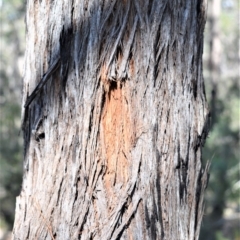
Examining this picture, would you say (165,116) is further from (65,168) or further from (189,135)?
(65,168)

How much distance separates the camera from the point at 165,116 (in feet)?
5.36

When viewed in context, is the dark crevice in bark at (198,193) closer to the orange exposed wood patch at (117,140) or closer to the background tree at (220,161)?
the orange exposed wood patch at (117,140)

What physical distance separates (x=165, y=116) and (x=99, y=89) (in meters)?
0.25

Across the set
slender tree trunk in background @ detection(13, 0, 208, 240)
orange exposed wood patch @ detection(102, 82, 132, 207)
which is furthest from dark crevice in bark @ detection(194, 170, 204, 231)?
orange exposed wood patch @ detection(102, 82, 132, 207)

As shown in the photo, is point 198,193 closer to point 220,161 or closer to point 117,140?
point 117,140

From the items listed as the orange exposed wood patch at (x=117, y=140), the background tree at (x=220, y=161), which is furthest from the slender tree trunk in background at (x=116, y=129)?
the background tree at (x=220, y=161)

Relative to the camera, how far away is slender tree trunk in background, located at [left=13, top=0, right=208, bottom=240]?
1.59 m

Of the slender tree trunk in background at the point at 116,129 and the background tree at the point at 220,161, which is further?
the background tree at the point at 220,161

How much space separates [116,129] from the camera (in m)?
1.61

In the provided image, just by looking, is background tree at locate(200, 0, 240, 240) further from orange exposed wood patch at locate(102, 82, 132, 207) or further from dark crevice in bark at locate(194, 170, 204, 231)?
orange exposed wood patch at locate(102, 82, 132, 207)

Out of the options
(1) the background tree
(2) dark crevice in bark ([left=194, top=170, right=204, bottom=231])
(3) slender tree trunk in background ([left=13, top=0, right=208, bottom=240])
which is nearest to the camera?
(3) slender tree trunk in background ([left=13, top=0, right=208, bottom=240])

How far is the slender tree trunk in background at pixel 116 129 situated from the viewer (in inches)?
62.7

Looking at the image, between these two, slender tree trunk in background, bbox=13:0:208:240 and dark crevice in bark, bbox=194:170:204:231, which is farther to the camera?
dark crevice in bark, bbox=194:170:204:231

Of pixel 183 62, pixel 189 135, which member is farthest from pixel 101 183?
pixel 183 62
